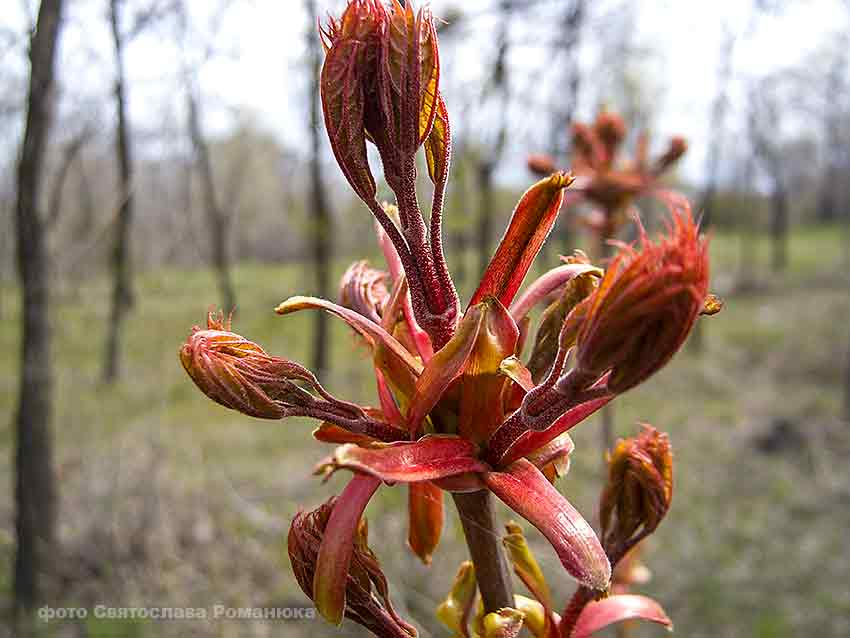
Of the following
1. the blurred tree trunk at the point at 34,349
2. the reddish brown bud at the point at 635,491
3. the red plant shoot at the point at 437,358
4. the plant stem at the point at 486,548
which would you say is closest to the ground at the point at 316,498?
the blurred tree trunk at the point at 34,349

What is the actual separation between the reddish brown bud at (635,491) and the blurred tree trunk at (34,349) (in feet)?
9.20

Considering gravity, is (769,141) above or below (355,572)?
above

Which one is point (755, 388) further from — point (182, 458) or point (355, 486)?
point (355, 486)

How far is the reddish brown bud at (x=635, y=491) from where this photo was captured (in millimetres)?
835

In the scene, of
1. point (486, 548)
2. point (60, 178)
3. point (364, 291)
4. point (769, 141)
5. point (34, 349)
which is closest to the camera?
point (486, 548)

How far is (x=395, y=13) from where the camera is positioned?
64cm

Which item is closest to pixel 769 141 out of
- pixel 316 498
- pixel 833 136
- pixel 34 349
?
pixel 833 136

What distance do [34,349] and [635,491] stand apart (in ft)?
10.8

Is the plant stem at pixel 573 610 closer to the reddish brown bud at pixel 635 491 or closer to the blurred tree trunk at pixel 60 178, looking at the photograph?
the reddish brown bud at pixel 635 491

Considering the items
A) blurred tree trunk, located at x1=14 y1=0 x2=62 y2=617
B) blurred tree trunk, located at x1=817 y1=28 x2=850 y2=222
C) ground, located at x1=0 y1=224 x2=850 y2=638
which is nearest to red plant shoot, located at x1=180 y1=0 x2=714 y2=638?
ground, located at x1=0 y1=224 x2=850 y2=638

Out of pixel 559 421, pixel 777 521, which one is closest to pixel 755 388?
pixel 777 521

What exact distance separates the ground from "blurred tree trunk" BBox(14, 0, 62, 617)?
21.5 inches

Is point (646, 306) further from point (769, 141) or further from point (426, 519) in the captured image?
point (769, 141)

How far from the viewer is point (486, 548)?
76 centimetres
